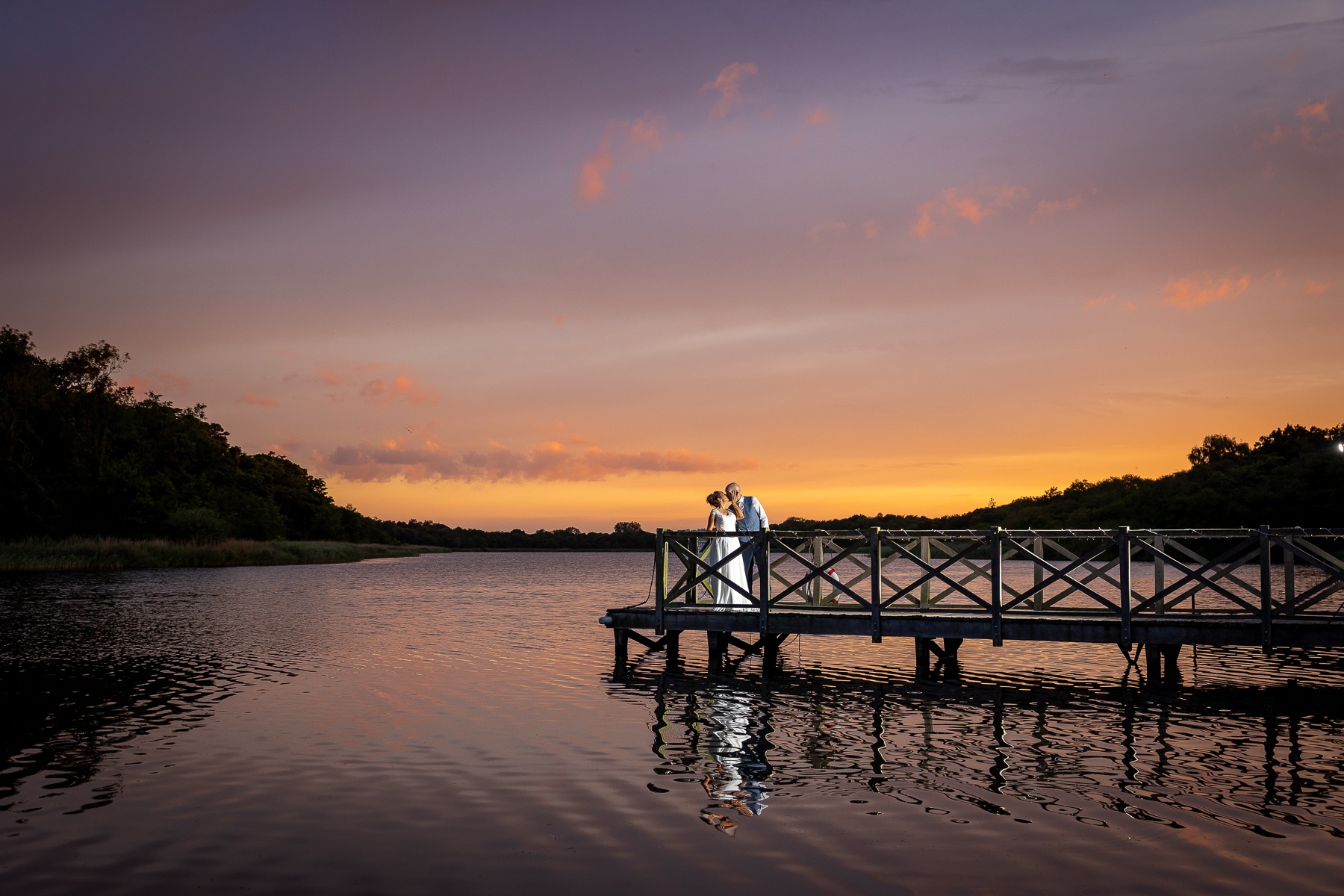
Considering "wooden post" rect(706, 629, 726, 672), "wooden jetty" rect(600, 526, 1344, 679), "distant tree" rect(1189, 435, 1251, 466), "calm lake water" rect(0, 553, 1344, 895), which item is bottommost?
"calm lake water" rect(0, 553, 1344, 895)

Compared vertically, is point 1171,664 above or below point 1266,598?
below

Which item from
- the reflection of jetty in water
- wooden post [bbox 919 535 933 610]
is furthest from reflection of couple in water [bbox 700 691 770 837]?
wooden post [bbox 919 535 933 610]

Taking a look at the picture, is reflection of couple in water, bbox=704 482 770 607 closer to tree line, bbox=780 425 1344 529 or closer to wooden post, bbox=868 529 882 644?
wooden post, bbox=868 529 882 644

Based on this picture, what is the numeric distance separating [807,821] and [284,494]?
429ft

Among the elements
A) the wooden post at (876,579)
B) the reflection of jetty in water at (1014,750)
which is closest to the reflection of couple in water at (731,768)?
the reflection of jetty in water at (1014,750)

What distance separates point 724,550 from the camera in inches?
767

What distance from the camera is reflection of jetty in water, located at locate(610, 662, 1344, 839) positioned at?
9.67 m

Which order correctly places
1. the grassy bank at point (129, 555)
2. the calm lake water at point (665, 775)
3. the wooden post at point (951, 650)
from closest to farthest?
1. the calm lake water at point (665, 775)
2. the wooden post at point (951, 650)
3. the grassy bank at point (129, 555)

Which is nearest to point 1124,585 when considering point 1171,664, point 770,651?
point 1171,664

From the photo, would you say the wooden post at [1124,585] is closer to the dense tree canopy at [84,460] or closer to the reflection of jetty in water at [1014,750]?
the reflection of jetty in water at [1014,750]

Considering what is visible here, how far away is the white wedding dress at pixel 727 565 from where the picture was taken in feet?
63.8

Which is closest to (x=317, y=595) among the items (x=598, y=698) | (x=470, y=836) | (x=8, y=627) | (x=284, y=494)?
(x=8, y=627)

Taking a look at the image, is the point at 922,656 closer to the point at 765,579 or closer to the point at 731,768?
the point at 765,579

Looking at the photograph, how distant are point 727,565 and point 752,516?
45.9 inches
